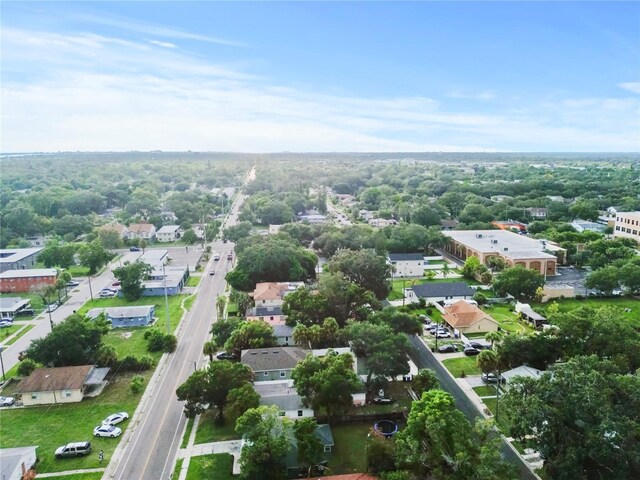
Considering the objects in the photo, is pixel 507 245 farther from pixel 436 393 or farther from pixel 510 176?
pixel 510 176

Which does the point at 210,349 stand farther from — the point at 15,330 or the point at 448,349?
the point at 15,330

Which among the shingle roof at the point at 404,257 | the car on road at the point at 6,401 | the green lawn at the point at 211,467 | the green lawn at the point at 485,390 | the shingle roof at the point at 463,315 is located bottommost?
the car on road at the point at 6,401

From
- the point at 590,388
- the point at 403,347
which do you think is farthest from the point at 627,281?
the point at 590,388

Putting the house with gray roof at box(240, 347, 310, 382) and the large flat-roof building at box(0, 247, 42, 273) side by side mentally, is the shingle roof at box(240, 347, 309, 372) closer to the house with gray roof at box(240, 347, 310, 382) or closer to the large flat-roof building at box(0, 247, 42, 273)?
the house with gray roof at box(240, 347, 310, 382)

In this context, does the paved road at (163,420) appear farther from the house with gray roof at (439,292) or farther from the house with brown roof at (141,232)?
the house with brown roof at (141,232)

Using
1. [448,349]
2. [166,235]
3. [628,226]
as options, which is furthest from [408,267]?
[166,235]

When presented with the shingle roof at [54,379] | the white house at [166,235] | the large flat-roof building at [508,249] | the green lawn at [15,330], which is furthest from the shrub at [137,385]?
the white house at [166,235]

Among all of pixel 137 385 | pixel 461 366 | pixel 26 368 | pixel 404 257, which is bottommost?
pixel 461 366
